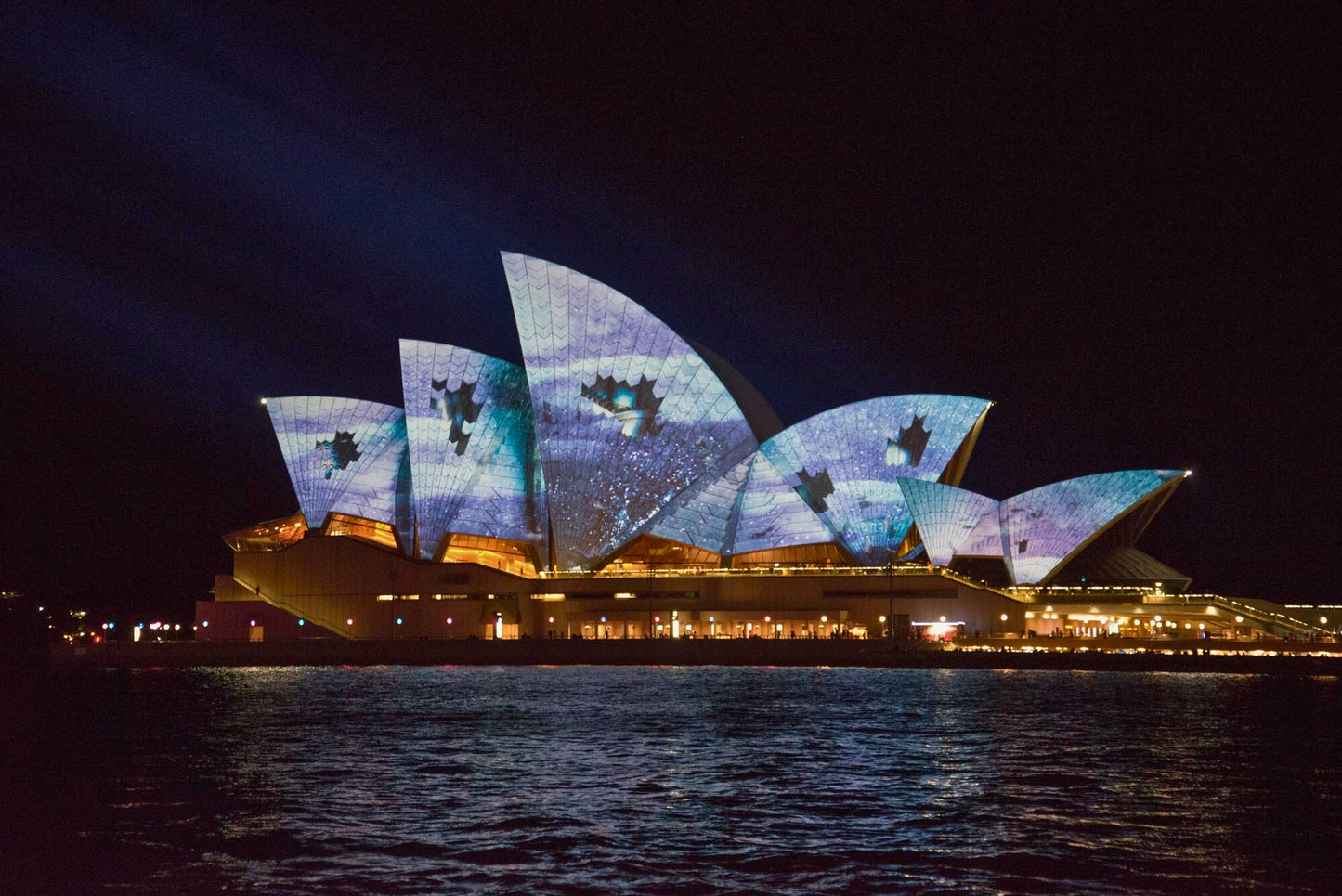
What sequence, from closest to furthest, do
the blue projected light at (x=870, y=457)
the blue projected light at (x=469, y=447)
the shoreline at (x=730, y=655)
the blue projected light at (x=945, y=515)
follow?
the shoreline at (x=730, y=655) < the blue projected light at (x=945, y=515) < the blue projected light at (x=870, y=457) < the blue projected light at (x=469, y=447)

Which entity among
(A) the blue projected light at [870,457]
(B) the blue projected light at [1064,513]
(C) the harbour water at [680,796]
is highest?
(A) the blue projected light at [870,457]

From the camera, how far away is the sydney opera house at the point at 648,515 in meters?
62.2

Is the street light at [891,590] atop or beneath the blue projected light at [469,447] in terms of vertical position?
beneath

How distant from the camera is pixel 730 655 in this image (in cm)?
5962

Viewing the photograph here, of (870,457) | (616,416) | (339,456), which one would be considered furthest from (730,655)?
(339,456)

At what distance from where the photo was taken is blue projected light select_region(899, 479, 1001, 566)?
60.8 metres

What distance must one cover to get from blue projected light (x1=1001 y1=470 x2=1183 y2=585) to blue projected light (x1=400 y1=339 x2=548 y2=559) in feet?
82.1

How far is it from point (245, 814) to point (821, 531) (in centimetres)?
4930

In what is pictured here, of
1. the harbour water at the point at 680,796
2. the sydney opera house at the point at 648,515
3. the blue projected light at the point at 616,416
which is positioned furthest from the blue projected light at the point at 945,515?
the harbour water at the point at 680,796

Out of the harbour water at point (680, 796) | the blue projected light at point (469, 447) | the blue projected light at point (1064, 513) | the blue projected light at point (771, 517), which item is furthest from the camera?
the blue projected light at point (469, 447)

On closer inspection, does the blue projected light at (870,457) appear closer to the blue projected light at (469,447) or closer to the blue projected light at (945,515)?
the blue projected light at (945,515)

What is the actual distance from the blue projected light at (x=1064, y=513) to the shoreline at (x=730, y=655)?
6.36 metres

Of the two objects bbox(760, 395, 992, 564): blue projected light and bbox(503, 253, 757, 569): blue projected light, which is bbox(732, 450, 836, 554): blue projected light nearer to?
bbox(760, 395, 992, 564): blue projected light

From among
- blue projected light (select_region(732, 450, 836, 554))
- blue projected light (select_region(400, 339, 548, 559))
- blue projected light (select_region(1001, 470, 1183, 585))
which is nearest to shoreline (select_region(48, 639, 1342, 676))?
blue projected light (select_region(1001, 470, 1183, 585))
